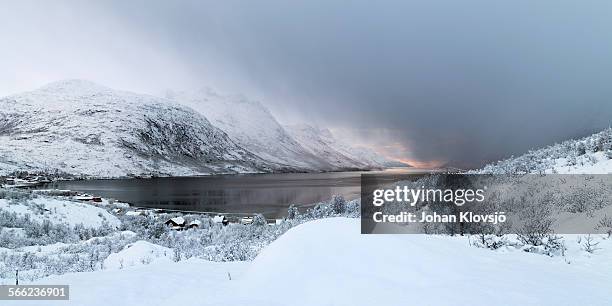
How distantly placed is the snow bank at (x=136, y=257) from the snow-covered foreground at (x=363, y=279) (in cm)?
543

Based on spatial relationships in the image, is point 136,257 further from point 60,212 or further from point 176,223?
point 176,223

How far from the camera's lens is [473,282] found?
461cm

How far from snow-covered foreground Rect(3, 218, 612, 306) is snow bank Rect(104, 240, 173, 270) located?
214 inches

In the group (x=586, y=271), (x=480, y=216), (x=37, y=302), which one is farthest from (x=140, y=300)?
(x=480, y=216)

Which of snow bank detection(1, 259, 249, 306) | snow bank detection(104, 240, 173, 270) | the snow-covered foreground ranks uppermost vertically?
the snow-covered foreground

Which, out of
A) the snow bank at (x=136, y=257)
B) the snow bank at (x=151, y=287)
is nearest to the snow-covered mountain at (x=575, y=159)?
the snow bank at (x=151, y=287)

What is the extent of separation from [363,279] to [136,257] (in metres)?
10.8

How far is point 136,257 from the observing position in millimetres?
12742

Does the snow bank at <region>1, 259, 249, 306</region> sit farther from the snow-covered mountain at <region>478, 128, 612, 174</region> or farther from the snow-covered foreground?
the snow-covered mountain at <region>478, 128, 612, 174</region>

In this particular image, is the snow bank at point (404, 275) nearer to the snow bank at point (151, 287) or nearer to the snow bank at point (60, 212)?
the snow bank at point (151, 287)

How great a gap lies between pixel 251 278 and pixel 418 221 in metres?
8.52

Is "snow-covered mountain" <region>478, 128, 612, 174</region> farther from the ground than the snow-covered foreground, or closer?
farther from the ground

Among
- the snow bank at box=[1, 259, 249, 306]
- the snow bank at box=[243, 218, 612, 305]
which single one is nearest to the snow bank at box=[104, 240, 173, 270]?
the snow bank at box=[1, 259, 249, 306]

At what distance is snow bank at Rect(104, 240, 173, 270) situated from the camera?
37.9 ft
